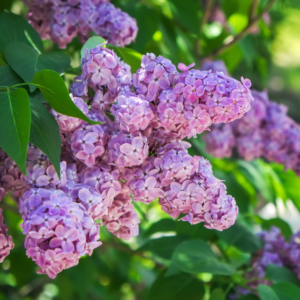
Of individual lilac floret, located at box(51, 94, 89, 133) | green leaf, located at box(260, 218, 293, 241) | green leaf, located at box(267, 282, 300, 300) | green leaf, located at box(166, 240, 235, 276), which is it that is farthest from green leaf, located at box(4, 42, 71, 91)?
green leaf, located at box(260, 218, 293, 241)

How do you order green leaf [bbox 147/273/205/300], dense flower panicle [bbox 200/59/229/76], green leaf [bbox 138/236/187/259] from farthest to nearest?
dense flower panicle [bbox 200/59/229/76]
green leaf [bbox 138/236/187/259]
green leaf [bbox 147/273/205/300]

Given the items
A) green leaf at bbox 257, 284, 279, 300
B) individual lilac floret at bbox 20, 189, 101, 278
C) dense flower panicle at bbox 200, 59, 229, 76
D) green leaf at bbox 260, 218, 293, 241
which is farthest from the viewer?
dense flower panicle at bbox 200, 59, 229, 76

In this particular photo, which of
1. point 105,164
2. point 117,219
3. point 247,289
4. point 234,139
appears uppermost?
point 105,164

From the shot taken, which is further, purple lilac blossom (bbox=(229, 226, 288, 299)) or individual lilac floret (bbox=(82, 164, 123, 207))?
purple lilac blossom (bbox=(229, 226, 288, 299))

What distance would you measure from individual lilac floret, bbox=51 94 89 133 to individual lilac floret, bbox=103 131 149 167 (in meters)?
0.07

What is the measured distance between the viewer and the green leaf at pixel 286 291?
1.07 meters

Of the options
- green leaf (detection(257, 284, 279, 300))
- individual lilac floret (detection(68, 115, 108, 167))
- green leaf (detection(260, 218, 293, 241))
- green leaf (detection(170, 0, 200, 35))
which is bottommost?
green leaf (detection(260, 218, 293, 241))

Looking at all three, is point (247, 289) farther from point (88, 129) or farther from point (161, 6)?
point (161, 6)

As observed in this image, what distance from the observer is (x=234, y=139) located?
5.17ft

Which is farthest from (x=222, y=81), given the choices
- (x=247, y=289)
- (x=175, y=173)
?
(x=247, y=289)

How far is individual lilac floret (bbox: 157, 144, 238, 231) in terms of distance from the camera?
25.9 inches

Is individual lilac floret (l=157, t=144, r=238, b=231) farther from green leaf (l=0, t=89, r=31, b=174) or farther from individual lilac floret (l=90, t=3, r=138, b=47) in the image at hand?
individual lilac floret (l=90, t=3, r=138, b=47)

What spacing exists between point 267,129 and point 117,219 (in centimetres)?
94

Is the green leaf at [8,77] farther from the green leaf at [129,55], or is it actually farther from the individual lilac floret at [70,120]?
the green leaf at [129,55]
